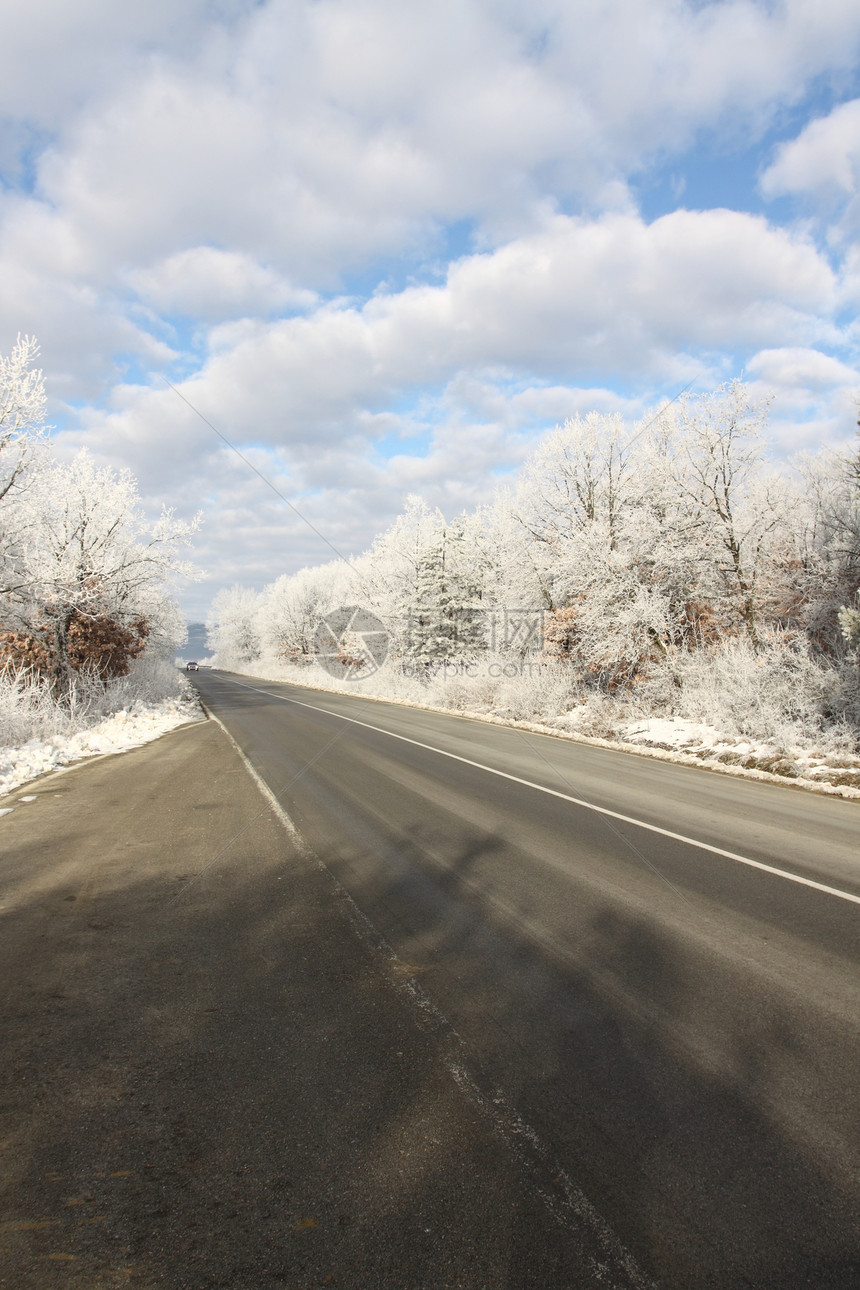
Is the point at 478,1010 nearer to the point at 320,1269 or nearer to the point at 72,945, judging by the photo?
the point at 320,1269

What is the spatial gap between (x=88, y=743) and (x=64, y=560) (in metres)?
7.54

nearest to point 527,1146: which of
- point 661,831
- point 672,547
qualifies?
point 661,831

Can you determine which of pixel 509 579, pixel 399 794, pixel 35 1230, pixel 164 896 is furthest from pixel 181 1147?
pixel 509 579

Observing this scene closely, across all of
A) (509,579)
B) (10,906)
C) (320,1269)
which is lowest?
(10,906)

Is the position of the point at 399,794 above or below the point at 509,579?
below

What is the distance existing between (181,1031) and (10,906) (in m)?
2.55

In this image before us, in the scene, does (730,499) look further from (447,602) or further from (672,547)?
(447,602)

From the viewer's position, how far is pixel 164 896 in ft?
16.5

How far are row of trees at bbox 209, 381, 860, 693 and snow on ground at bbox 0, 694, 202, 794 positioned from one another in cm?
1275

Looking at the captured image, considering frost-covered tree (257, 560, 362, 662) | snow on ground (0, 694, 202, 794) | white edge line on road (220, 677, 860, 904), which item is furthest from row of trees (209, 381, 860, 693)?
frost-covered tree (257, 560, 362, 662)

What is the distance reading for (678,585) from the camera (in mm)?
17969

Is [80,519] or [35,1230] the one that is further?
[80,519]

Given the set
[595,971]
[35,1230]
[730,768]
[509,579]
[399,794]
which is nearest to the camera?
[35,1230]

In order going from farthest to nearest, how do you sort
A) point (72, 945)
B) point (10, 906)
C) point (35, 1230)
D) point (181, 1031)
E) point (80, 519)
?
1. point (80, 519)
2. point (10, 906)
3. point (72, 945)
4. point (181, 1031)
5. point (35, 1230)
